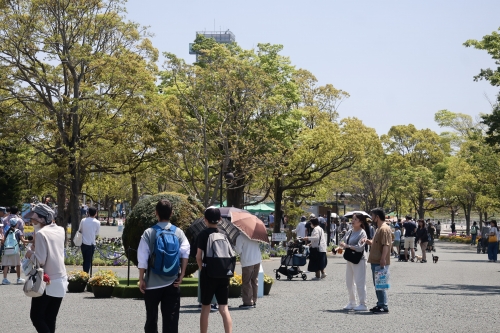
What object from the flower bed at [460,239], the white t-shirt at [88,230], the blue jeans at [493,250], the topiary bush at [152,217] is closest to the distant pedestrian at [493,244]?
the blue jeans at [493,250]

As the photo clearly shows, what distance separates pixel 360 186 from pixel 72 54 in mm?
44990

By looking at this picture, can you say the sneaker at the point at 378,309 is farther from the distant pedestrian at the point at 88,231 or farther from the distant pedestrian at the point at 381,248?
the distant pedestrian at the point at 88,231

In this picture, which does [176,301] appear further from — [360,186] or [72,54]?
[360,186]

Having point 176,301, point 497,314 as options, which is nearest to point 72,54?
point 497,314

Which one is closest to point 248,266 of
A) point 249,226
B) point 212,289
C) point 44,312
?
point 249,226

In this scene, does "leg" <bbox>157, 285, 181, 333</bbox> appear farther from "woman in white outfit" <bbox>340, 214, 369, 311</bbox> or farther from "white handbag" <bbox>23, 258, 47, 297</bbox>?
"woman in white outfit" <bbox>340, 214, 369, 311</bbox>

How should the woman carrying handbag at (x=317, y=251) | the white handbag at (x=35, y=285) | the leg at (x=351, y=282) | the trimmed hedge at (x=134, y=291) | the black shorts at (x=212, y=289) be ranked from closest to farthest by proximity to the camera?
the white handbag at (x=35, y=285)
the black shorts at (x=212, y=289)
the leg at (x=351, y=282)
the trimmed hedge at (x=134, y=291)
the woman carrying handbag at (x=317, y=251)

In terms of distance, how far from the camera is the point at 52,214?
8.07m

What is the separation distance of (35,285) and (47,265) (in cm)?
36

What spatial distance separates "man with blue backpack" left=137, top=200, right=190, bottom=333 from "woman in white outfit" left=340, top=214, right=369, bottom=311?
18.2 feet

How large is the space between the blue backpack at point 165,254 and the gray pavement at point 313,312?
9.75 feet

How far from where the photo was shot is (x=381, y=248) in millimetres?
12375

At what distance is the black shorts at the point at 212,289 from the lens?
29.8 ft

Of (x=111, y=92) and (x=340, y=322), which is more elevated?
(x=111, y=92)
